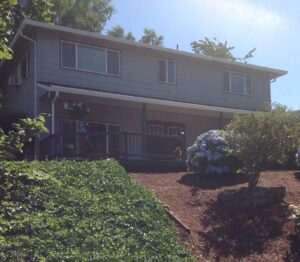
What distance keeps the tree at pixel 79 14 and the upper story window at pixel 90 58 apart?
12047mm

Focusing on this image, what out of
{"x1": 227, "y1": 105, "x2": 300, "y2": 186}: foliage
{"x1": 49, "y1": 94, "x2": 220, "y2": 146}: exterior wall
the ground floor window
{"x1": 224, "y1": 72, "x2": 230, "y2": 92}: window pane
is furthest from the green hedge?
{"x1": 224, "y1": 72, "x2": 230, "y2": 92}: window pane

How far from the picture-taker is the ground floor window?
16203 mm

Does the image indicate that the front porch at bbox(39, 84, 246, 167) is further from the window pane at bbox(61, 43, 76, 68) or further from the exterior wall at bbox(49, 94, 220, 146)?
the window pane at bbox(61, 43, 76, 68)

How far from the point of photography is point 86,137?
17500mm

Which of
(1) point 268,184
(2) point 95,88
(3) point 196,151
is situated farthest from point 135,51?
(1) point 268,184

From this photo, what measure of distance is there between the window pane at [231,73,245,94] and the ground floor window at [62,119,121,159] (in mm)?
6164

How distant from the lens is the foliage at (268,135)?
Result: 1183 cm

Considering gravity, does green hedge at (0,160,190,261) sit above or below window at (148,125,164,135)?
below

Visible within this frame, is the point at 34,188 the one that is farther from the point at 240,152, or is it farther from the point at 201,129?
the point at 201,129

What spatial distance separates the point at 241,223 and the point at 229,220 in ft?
0.87

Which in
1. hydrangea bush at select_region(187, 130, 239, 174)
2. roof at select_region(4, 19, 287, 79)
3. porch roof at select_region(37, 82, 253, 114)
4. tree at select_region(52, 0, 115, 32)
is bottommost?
hydrangea bush at select_region(187, 130, 239, 174)

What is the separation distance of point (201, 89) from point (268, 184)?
1044 cm

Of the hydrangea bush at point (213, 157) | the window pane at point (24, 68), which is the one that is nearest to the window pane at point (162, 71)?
the window pane at point (24, 68)

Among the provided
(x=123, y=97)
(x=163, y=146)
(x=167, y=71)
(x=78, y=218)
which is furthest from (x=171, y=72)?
(x=78, y=218)
